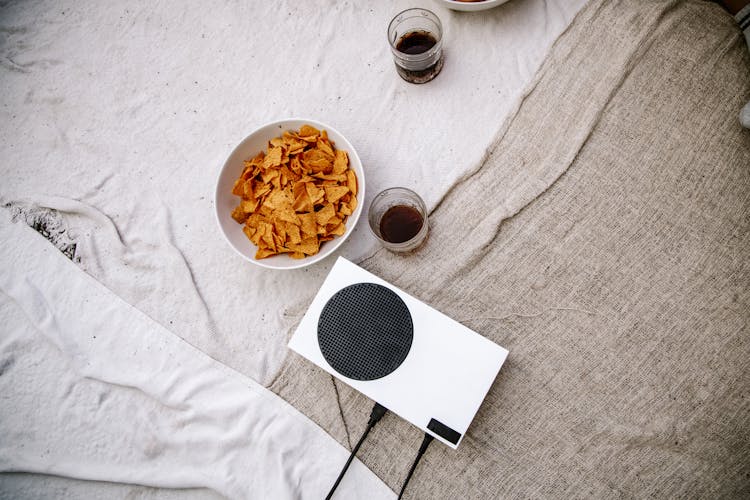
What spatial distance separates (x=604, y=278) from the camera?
2.96ft

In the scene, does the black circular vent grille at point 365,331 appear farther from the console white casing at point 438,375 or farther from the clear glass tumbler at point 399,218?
the clear glass tumbler at point 399,218

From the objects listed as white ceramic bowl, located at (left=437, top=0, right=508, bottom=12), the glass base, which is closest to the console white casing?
the glass base

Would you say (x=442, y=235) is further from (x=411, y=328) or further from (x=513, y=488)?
(x=513, y=488)

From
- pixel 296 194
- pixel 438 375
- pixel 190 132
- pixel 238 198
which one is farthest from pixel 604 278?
pixel 190 132

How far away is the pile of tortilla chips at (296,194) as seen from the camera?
2.92ft

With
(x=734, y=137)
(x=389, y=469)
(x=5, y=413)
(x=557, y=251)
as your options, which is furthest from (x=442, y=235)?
(x=5, y=413)

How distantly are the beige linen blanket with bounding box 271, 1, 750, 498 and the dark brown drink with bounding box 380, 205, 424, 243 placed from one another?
2.0 inches

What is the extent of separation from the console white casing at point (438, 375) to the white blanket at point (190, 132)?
0.20m

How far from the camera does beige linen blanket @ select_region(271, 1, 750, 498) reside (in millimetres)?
844

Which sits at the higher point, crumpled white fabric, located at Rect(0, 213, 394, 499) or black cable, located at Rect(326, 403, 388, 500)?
Answer: black cable, located at Rect(326, 403, 388, 500)

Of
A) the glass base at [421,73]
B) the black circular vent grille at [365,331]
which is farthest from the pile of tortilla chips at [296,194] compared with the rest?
the glass base at [421,73]

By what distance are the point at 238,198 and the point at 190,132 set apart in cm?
24

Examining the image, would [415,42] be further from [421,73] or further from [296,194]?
[296,194]

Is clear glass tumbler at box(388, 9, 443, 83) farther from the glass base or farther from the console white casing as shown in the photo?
the console white casing
